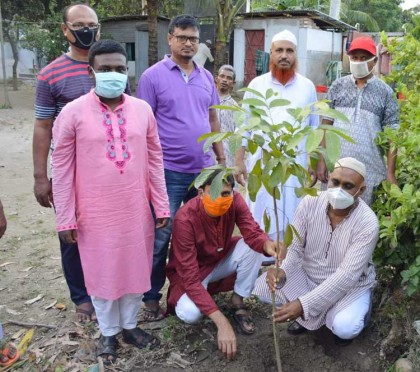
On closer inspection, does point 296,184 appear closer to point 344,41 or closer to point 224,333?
point 224,333

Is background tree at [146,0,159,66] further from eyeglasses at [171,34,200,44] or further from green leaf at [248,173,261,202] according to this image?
green leaf at [248,173,261,202]

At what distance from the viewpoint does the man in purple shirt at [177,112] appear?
319 centimetres

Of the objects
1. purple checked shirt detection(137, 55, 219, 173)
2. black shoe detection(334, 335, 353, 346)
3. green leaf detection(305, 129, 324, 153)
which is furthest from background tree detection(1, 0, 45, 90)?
green leaf detection(305, 129, 324, 153)

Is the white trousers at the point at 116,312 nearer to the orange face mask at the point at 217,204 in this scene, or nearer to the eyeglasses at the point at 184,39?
the orange face mask at the point at 217,204

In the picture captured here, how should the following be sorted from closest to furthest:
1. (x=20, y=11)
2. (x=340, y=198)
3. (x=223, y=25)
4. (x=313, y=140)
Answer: (x=313, y=140) → (x=340, y=198) → (x=223, y=25) → (x=20, y=11)

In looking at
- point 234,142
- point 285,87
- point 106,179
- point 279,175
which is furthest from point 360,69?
point 106,179

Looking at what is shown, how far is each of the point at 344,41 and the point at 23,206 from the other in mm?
16236

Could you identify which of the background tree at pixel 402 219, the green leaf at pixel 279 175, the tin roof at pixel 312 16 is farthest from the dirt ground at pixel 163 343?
the tin roof at pixel 312 16

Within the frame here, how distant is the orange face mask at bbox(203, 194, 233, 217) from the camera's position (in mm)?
2912

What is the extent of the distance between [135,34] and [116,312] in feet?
59.8

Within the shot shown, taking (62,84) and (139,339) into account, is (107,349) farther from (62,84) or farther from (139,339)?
(62,84)

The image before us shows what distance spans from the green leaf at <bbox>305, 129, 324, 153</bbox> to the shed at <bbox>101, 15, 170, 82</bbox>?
60.0 feet

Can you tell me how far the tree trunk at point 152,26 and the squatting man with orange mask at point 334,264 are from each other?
42.6ft

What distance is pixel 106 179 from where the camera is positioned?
8.46 ft
